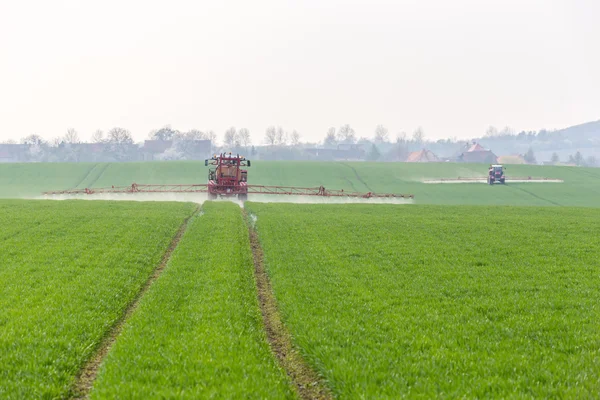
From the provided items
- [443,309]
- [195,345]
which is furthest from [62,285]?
[443,309]

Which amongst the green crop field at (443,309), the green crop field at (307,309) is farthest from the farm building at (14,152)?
the green crop field at (443,309)

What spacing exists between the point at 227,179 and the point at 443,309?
1688 inches

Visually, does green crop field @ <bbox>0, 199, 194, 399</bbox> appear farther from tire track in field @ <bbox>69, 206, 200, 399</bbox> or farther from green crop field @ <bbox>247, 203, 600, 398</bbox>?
green crop field @ <bbox>247, 203, 600, 398</bbox>

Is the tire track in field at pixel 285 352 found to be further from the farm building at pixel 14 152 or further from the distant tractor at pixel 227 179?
the farm building at pixel 14 152

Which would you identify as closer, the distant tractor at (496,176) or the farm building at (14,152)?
the distant tractor at (496,176)

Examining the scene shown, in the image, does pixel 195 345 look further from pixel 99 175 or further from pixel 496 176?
pixel 99 175

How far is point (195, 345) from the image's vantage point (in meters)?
9.89

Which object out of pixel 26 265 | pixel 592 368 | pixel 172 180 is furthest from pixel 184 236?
pixel 172 180

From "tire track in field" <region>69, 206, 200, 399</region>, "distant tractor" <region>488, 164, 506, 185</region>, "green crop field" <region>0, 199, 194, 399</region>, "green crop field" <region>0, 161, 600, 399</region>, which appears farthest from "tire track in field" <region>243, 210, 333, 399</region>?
"distant tractor" <region>488, 164, 506, 185</region>

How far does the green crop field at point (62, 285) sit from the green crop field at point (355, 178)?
56.5 metres

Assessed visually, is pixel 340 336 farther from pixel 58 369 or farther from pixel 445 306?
pixel 58 369

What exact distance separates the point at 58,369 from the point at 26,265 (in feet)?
32.0

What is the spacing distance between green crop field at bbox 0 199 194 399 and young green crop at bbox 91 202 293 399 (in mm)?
914

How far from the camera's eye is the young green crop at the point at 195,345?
8109 mm
